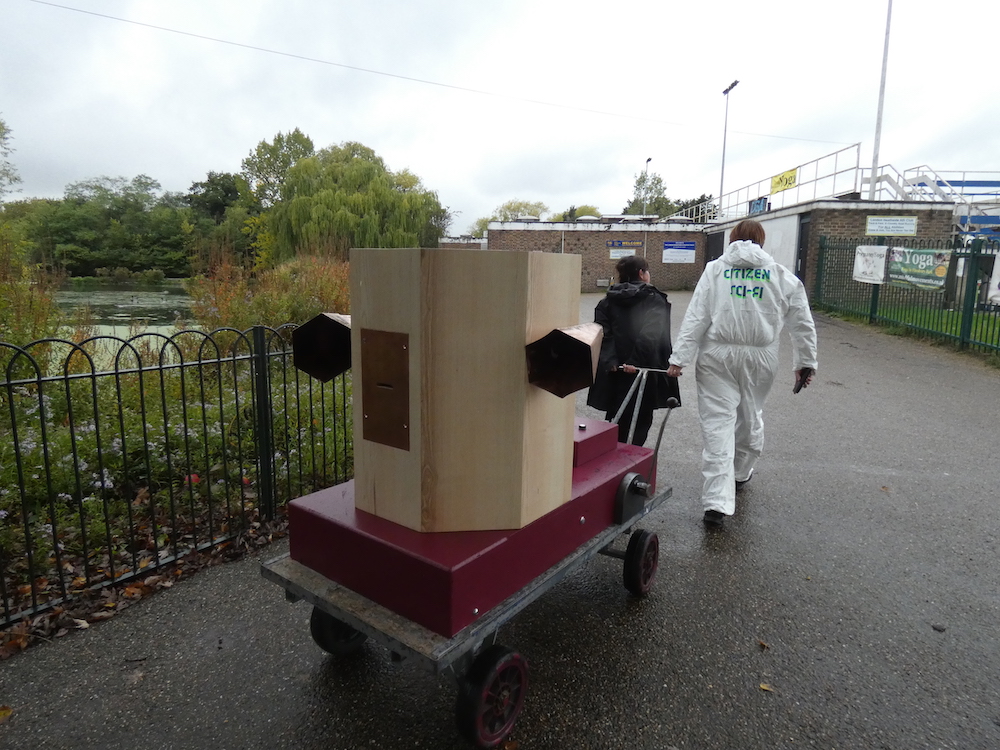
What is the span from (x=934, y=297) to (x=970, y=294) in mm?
1661

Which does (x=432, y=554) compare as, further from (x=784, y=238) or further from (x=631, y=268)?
(x=784, y=238)

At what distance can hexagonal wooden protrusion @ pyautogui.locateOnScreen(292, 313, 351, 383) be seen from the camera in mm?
2379

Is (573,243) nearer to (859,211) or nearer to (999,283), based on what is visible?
(859,211)

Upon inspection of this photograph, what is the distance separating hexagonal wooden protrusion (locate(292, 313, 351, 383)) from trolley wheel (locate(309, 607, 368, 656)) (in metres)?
0.94

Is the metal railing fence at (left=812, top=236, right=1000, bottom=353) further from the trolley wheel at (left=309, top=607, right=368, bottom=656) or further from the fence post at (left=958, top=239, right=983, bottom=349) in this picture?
the trolley wheel at (left=309, top=607, right=368, bottom=656)

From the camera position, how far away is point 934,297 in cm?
1162

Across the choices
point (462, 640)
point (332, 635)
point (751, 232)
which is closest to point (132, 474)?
point (332, 635)

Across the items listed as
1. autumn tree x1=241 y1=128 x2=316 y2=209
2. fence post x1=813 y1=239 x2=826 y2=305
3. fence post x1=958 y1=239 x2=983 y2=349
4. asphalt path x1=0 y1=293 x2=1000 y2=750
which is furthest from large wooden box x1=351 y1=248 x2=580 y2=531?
autumn tree x1=241 y1=128 x2=316 y2=209

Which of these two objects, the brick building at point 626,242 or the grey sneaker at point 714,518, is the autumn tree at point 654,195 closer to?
the brick building at point 626,242

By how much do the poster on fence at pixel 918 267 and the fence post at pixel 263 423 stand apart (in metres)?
12.2

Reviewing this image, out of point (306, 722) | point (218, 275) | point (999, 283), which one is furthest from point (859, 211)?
point (306, 722)

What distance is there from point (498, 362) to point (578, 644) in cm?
146

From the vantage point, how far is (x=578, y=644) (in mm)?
2680

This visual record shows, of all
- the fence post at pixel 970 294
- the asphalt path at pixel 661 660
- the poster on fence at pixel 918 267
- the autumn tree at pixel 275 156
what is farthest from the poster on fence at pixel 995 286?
the autumn tree at pixel 275 156
